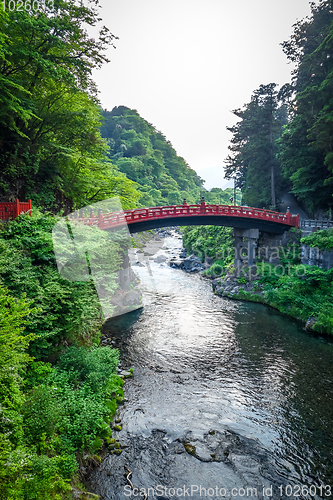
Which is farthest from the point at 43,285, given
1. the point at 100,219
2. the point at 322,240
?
the point at 322,240

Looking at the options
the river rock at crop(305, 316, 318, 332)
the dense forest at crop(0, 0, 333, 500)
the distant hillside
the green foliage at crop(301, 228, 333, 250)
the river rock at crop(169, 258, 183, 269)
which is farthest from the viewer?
the distant hillside

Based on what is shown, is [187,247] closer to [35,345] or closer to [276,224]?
[276,224]

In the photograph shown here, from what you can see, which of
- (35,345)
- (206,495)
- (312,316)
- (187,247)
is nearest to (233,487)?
(206,495)

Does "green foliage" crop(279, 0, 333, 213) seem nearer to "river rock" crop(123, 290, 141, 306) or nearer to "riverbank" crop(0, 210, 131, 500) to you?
"river rock" crop(123, 290, 141, 306)

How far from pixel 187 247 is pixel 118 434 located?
37.6m

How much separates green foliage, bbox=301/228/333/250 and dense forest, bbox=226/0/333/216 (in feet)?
15.2

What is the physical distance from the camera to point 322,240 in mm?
A: 21297

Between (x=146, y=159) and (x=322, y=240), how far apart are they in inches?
2501

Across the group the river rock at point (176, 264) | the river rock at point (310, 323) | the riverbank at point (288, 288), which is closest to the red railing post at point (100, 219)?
the riverbank at point (288, 288)

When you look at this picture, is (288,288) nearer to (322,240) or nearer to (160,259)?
(322,240)

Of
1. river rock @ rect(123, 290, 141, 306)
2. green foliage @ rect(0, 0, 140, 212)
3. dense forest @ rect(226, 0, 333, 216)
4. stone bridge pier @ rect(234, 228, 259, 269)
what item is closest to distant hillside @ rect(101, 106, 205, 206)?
dense forest @ rect(226, 0, 333, 216)

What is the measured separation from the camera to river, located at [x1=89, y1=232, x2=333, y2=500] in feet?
26.1

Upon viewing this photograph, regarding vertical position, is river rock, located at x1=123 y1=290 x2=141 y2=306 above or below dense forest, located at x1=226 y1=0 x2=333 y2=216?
below

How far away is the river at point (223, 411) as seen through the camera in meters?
7.96
